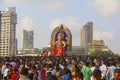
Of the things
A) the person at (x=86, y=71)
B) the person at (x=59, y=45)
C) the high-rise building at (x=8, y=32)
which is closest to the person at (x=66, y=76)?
the person at (x=86, y=71)

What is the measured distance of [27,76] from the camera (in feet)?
31.0

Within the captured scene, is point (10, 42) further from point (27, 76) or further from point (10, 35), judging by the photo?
point (27, 76)

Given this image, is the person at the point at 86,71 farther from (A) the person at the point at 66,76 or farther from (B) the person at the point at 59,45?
(B) the person at the point at 59,45

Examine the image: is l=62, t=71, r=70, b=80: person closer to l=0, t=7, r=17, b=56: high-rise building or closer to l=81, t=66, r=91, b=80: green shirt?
l=81, t=66, r=91, b=80: green shirt

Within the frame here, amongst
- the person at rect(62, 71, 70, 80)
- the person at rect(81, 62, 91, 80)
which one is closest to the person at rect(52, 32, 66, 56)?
the person at rect(81, 62, 91, 80)

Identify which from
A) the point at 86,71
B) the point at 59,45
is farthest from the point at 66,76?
the point at 59,45

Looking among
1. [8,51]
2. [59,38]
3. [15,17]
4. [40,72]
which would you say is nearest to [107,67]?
[40,72]

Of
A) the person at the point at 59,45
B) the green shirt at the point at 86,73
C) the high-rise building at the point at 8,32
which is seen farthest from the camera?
the high-rise building at the point at 8,32

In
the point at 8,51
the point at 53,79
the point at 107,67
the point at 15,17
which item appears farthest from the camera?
the point at 15,17

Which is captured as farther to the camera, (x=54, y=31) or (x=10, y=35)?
(x=10, y=35)

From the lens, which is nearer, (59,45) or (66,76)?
(66,76)

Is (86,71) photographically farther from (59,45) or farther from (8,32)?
(8,32)

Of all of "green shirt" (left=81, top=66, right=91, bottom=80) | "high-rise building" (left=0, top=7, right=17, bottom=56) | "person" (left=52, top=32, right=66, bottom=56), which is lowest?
"green shirt" (left=81, top=66, right=91, bottom=80)

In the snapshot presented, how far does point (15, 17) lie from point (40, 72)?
18251cm
